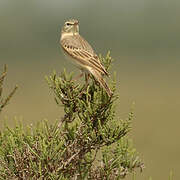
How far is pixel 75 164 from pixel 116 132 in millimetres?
613

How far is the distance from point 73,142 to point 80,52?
8.27 ft

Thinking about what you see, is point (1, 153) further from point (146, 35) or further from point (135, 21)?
point (135, 21)

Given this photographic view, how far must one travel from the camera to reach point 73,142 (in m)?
6.03

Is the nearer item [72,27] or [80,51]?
[80,51]

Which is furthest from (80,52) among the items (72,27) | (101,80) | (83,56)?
(101,80)

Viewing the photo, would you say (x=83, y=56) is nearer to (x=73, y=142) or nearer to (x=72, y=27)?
(x=72, y=27)

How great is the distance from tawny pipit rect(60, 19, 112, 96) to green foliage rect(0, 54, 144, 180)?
419mm

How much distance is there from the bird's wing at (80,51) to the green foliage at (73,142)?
102cm

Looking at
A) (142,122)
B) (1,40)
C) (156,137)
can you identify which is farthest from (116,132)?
(1,40)

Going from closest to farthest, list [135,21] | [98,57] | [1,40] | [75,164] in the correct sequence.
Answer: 1. [75,164]
2. [98,57]
3. [1,40]
4. [135,21]

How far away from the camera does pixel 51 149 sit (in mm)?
5691

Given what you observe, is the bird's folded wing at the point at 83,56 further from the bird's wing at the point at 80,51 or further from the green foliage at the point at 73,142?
the green foliage at the point at 73,142

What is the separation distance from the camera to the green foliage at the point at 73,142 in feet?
18.8

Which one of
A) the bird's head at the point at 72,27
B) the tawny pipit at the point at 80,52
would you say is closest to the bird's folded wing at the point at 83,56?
the tawny pipit at the point at 80,52
